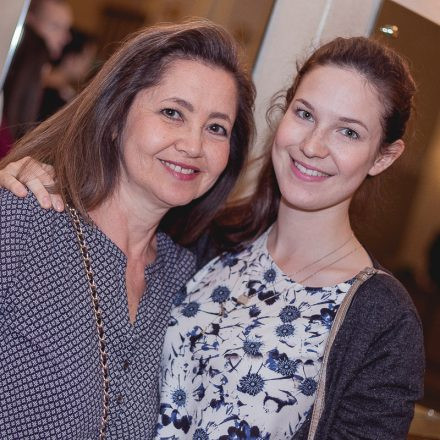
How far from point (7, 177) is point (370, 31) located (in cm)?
130

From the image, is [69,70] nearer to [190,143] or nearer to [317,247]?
[190,143]

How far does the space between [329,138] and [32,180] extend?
73 centimetres

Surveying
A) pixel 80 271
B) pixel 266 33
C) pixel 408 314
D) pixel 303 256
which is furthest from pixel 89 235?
pixel 266 33

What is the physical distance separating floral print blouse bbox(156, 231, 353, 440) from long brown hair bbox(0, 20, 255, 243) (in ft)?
1.37

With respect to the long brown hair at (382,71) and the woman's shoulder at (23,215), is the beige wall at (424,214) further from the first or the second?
the woman's shoulder at (23,215)

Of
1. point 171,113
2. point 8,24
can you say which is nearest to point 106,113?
point 171,113

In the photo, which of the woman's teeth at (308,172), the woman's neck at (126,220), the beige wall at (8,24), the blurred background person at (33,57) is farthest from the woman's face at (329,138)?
the blurred background person at (33,57)

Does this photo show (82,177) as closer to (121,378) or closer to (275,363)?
(121,378)

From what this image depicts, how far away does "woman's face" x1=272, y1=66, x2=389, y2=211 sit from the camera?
6.52ft

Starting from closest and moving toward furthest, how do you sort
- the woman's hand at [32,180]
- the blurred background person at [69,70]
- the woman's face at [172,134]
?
1. the woman's hand at [32,180]
2. the woman's face at [172,134]
3. the blurred background person at [69,70]

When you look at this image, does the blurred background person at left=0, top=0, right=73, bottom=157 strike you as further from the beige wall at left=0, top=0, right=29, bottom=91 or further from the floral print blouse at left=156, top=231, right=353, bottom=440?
the floral print blouse at left=156, top=231, right=353, bottom=440

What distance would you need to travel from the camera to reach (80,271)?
6.20 ft

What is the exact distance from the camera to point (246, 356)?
1.94m

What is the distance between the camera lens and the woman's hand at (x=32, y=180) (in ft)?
6.09
